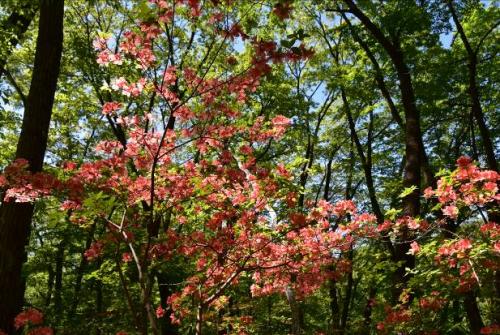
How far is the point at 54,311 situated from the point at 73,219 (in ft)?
21.0

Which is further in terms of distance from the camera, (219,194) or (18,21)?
(18,21)

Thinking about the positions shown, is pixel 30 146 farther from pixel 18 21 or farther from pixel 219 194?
pixel 18 21

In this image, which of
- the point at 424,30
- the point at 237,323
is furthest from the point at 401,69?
the point at 237,323

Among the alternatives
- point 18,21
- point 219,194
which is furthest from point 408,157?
point 18,21

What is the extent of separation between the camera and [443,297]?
20.6ft

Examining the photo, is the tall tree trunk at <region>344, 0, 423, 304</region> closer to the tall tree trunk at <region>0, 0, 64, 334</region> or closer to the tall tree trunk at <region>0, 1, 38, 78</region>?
the tall tree trunk at <region>0, 0, 64, 334</region>

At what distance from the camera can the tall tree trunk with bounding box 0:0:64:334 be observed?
440 centimetres

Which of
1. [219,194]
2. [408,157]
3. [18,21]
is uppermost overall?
[18,21]

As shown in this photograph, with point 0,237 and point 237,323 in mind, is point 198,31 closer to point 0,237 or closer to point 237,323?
point 237,323

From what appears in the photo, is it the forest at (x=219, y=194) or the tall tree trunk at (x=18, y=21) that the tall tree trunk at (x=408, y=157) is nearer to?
the forest at (x=219, y=194)

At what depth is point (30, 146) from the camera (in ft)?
15.1

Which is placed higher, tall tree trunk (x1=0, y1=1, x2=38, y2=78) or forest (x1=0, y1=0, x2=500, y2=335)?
tall tree trunk (x1=0, y1=1, x2=38, y2=78)

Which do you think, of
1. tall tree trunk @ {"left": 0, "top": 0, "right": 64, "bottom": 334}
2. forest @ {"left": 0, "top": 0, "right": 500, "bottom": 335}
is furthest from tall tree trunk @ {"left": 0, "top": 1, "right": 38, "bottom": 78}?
tall tree trunk @ {"left": 0, "top": 0, "right": 64, "bottom": 334}

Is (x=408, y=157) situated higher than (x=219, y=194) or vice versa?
(x=408, y=157)
